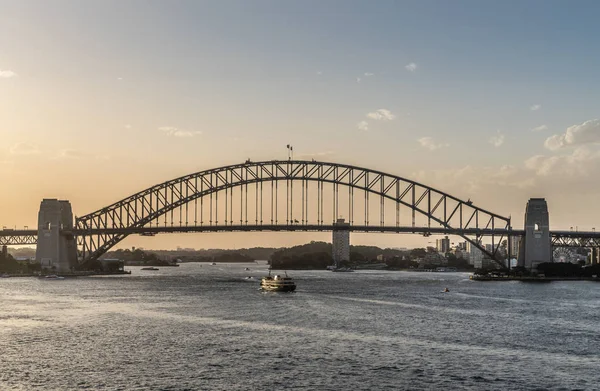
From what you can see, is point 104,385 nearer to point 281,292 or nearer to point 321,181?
point 281,292

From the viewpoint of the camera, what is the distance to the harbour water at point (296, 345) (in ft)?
120

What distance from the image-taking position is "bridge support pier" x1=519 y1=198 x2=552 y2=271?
14525 cm

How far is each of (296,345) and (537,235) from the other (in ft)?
353

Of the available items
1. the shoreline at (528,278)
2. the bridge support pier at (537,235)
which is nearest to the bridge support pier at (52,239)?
the shoreline at (528,278)

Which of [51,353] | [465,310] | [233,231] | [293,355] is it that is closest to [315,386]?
[293,355]

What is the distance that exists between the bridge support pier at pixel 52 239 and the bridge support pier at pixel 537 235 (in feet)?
274

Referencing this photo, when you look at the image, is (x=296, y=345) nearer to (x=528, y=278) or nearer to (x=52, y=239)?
(x=528, y=278)

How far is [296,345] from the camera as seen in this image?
4656 centimetres

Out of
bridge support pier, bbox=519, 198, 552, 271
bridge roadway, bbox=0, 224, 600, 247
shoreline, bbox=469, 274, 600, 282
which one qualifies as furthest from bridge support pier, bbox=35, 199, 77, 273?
bridge support pier, bbox=519, 198, 552, 271

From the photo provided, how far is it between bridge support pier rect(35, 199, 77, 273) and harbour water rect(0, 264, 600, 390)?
68.2 metres

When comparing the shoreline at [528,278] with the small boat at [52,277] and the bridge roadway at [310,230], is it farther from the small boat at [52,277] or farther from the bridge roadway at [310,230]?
the small boat at [52,277]

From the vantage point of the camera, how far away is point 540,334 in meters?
53.4

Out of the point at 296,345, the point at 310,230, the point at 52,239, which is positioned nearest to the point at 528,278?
the point at 310,230

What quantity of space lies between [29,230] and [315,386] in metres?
140
